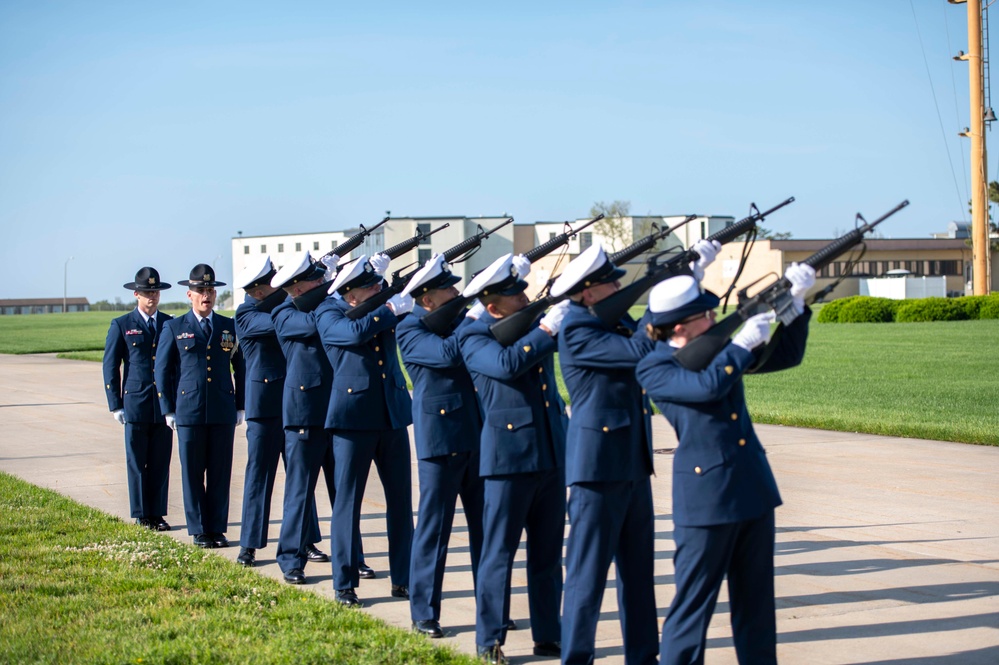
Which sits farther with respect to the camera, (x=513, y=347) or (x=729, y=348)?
(x=513, y=347)

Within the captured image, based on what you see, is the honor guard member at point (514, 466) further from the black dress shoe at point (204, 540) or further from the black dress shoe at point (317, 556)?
the black dress shoe at point (204, 540)

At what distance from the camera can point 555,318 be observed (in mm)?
5777

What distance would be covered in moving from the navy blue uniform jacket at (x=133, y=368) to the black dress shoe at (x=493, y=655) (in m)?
5.07

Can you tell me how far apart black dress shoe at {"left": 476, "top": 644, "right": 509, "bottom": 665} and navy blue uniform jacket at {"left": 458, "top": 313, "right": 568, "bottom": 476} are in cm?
91

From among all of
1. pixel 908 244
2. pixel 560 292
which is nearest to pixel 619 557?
pixel 560 292

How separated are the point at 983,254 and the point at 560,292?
131ft

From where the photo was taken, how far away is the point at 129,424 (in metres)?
10.1

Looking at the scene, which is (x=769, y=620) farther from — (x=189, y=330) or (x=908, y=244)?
(x=908, y=244)

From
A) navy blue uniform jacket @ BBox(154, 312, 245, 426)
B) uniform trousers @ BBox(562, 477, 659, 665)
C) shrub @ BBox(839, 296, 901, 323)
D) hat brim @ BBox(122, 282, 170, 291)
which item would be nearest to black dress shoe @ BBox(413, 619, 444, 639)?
uniform trousers @ BBox(562, 477, 659, 665)

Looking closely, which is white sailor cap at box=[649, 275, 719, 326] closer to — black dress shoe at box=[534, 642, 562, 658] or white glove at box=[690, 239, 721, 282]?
white glove at box=[690, 239, 721, 282]

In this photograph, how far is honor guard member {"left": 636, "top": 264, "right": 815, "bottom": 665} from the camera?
4801 mm

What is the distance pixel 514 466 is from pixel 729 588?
1434mm

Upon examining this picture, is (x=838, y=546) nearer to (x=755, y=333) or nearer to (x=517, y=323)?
(x=517, y=323)

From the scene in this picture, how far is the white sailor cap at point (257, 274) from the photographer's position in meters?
8.49
